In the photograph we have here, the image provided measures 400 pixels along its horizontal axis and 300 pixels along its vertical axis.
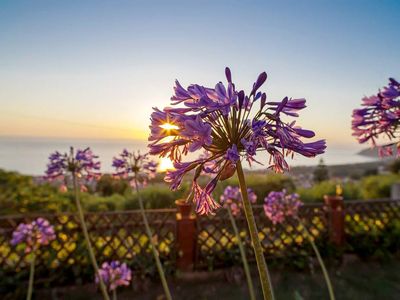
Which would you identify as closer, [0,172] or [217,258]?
[217,258]

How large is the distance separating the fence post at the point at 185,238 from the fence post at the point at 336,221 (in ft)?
8.77

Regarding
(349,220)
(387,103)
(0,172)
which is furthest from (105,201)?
(387,103)

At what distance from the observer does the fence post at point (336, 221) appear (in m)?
6.77

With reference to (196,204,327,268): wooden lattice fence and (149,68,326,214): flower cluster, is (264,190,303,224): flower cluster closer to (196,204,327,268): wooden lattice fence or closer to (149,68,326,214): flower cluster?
(196,204,327,268): wooden lattice fence

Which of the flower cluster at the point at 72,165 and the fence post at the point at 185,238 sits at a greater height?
the flower cluster at the point at 72,165

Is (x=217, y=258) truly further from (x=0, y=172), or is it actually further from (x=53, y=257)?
(x=0, y=172)

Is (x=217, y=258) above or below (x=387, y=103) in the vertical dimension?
below

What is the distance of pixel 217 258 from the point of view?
6332 millimetres

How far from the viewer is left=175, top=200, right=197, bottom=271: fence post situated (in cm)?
601

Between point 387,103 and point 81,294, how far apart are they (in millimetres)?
5213

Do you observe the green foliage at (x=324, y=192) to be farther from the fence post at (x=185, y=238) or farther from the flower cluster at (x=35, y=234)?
the flower cluster at (x=35, y=234)

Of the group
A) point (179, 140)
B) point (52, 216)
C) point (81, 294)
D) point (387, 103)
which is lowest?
point (81, 294)

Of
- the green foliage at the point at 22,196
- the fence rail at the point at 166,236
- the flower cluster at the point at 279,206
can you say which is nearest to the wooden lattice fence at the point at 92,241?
the fence rail at the point at 166,236

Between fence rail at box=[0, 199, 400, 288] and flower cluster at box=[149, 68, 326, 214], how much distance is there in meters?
4.86
